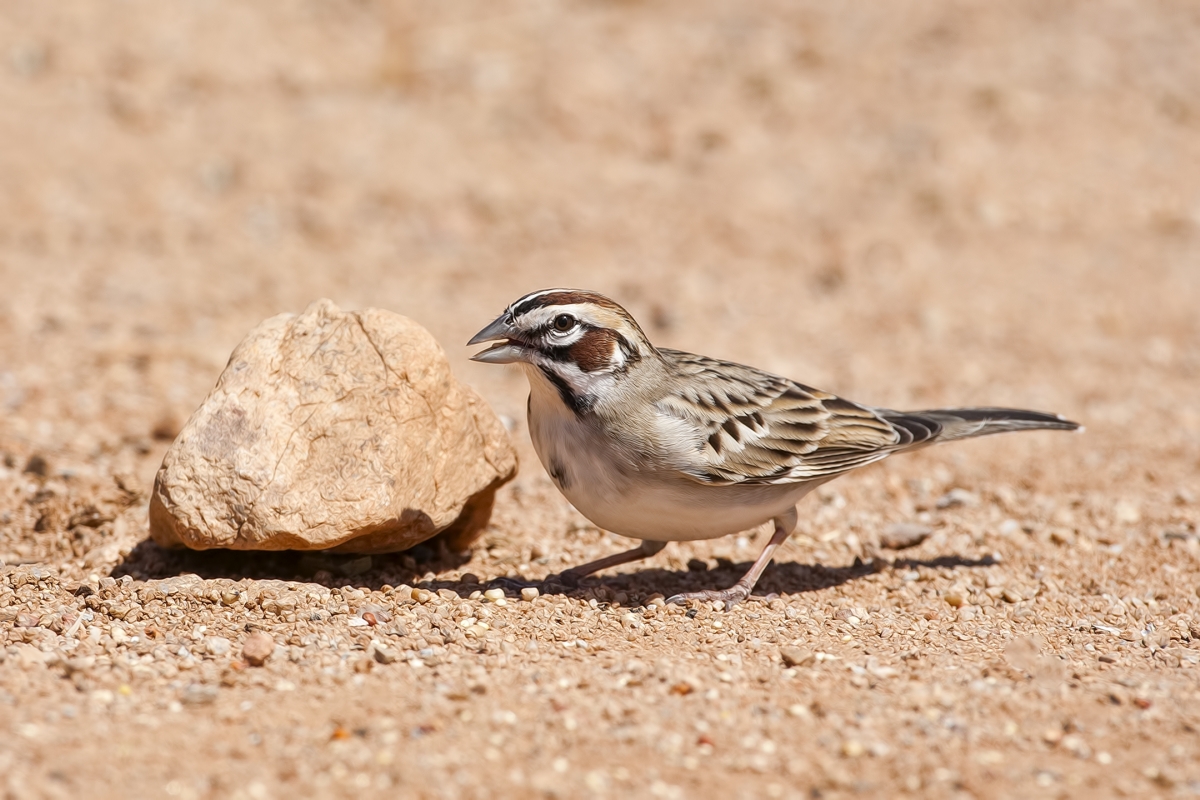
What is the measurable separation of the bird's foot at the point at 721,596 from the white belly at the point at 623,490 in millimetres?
293

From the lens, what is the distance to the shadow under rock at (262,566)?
20.8 feet

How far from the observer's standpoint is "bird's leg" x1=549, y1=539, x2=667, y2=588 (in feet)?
21.8

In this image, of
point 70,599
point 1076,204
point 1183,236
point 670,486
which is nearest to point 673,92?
point 1076,204

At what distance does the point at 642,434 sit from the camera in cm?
596

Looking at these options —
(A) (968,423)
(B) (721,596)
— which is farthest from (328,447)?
(A) (968,423)

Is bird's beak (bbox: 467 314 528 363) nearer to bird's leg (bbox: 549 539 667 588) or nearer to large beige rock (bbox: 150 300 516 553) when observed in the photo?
large beige rock (bbox: 150 300 516 553)

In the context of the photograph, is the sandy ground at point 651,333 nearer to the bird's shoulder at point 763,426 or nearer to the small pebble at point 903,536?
the small pebble at point 903,536

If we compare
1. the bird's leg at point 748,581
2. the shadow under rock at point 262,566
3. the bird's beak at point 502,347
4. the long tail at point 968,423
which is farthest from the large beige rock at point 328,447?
the long tail at point 968,423

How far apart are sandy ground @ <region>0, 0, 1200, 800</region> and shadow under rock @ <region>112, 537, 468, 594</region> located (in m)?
0.03

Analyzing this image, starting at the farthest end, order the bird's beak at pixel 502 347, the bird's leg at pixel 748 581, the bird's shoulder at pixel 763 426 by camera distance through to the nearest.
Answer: the bird's leg at pixel 748 581 → the bird's shoulder at pixel 763 426 → the bird's beak at pixel 502 347

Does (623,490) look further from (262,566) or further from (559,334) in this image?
(262,566)

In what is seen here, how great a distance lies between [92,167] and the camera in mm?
12180

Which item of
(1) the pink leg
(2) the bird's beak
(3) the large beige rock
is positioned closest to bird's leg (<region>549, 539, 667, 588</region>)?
(1) the pink leg

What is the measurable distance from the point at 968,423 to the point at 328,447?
11.4 ft
